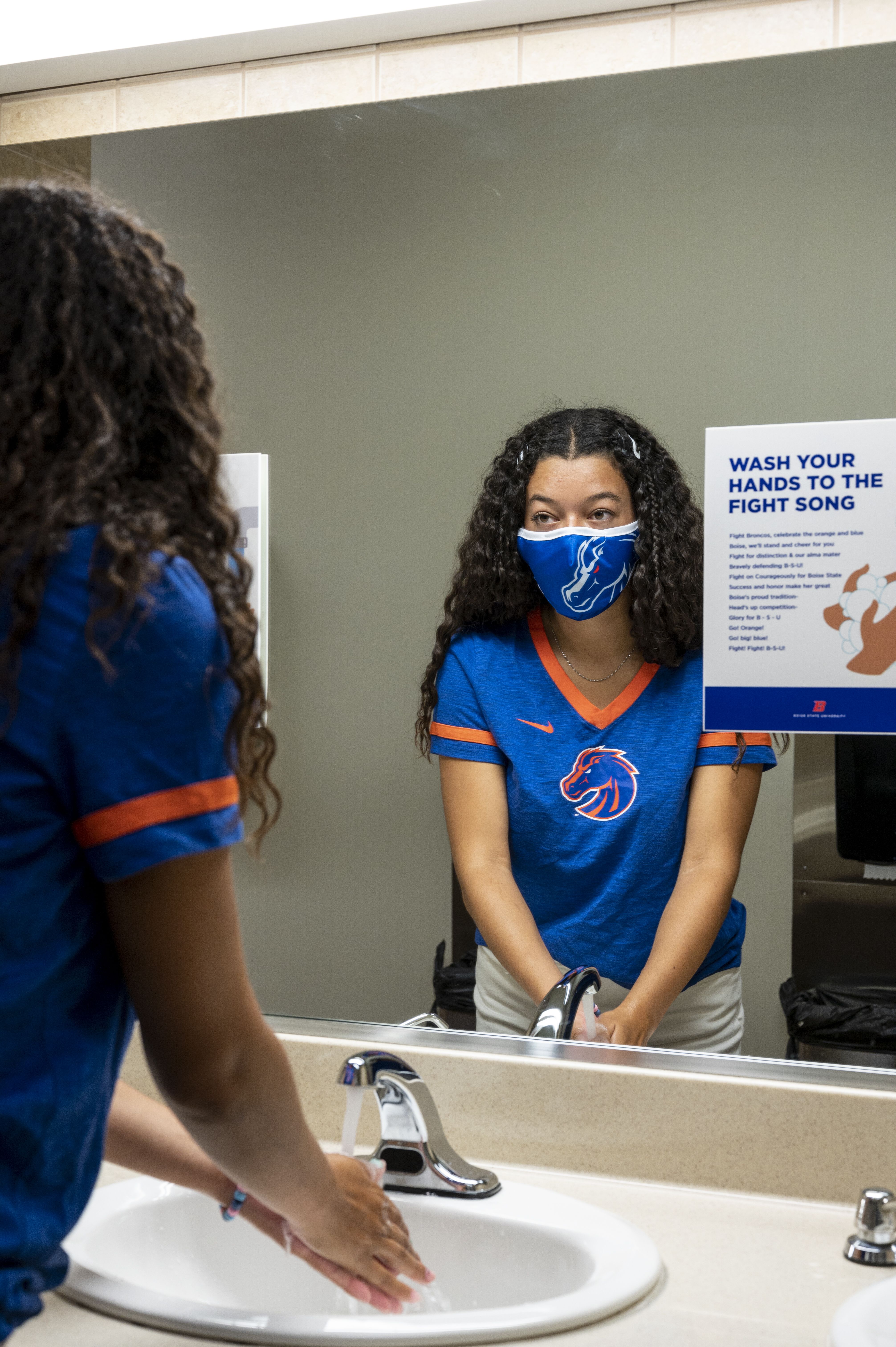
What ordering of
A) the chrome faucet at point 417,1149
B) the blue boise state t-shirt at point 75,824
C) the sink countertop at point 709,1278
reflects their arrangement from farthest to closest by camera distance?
the chrome faucet at point 417,1149, the sink countertop at point 709,1278, the blue boise state t-shirt at point 75,824

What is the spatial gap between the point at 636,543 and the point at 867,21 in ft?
1.87

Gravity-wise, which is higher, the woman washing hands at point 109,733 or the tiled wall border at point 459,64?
the tiled wall border at point 459,64

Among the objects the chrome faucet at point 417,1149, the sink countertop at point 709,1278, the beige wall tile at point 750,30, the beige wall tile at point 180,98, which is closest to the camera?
the sink countertop at point 709,1278

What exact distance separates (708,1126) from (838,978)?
197 mm

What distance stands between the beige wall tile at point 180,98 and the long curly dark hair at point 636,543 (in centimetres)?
56

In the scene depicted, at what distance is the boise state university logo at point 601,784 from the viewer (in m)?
1.22

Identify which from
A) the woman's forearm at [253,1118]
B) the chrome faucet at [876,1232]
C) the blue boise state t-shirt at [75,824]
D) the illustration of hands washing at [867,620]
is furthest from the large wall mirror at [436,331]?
the blue boise state t-shirt at [75,824]

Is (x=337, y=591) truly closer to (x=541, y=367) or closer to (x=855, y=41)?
(x=541, y=367)

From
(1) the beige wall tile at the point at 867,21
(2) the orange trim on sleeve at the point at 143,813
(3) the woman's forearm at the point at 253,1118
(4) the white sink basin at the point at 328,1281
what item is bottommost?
(4) the white sink basin at the point at 328,1281

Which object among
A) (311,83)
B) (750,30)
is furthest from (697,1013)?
(311,83)

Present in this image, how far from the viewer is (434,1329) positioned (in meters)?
0.85

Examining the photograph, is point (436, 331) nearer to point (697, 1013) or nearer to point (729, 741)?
point (729, 741)

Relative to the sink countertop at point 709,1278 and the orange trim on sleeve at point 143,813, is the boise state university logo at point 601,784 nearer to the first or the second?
the sink countertop at point 709,1278

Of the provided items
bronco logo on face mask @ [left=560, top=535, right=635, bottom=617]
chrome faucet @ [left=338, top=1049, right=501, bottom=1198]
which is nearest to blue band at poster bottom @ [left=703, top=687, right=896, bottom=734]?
bronco logo on face mask @ [left=560, top=535, right=635, bottom=617]
